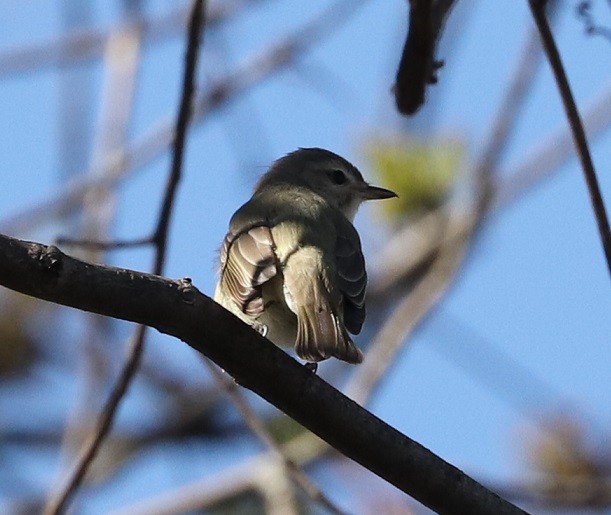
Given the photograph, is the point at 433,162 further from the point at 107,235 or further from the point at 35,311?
the point at 35,311

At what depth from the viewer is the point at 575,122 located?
355cm

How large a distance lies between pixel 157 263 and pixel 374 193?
76.9 inches

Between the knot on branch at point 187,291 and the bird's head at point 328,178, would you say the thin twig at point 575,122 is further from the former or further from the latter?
the bird's head at point 328,178

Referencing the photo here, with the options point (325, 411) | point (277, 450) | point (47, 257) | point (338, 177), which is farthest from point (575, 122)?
point (338, 177)

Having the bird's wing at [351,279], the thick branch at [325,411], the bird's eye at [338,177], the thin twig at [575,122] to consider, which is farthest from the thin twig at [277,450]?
the bird's eye at [338,177]

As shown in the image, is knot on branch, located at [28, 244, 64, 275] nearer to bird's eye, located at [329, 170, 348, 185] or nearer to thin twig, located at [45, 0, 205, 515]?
thin twig, located at [45, 0, 205, 515]

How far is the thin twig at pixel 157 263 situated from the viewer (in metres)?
3.70

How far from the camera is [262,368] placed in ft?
9.47

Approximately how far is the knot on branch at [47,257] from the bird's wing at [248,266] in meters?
1.47

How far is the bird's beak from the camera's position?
225 inches

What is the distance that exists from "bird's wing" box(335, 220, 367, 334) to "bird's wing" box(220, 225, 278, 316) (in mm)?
246

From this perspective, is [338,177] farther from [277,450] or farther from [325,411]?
[325,411]

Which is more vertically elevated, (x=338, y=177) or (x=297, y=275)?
(x=338, y=177)

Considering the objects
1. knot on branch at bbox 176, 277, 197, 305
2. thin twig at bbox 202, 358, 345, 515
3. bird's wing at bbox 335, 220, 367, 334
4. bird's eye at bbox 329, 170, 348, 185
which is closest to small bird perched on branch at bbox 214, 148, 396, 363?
bird's wing at bbox 335, 220, 367, 334
